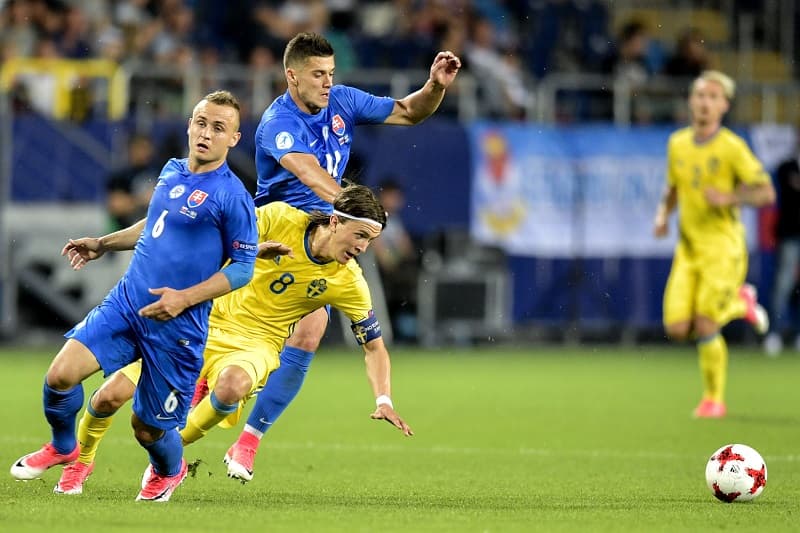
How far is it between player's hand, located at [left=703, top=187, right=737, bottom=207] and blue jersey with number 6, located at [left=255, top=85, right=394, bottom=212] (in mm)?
4608

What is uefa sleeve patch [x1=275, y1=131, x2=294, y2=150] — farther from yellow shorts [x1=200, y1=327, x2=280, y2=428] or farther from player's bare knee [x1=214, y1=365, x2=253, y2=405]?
player's bare knee [x1=214, y1=365, x2=253, y2=405]

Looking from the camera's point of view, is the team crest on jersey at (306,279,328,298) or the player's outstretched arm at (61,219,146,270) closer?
the player's outstretched arm at (61,219,146,270)

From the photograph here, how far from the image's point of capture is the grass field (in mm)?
7641

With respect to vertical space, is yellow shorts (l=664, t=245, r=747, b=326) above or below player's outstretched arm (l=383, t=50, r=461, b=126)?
below

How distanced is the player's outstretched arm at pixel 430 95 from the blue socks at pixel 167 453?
2741mm

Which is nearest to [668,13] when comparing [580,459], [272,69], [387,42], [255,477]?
[387,42]

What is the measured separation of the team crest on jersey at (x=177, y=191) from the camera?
25.9 ft

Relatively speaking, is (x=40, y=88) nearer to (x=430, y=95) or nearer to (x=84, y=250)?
(x=430, y=95)

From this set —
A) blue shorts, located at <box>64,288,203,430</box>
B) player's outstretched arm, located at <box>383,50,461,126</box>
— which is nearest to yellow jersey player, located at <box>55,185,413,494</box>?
blue shorts, located at <box>64,288,203,430</box>

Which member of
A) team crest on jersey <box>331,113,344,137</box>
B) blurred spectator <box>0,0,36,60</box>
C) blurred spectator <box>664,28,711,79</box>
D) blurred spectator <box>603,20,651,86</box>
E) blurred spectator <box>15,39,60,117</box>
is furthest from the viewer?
blurred spectator <box>664,28,711,79</box>

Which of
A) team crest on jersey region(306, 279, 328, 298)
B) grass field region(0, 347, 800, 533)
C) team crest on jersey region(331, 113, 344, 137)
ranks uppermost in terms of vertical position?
team crest on jersey region(331, 113, 344, 137)

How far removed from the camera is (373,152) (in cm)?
2031

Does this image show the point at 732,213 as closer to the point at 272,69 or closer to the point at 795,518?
the point at 795,518

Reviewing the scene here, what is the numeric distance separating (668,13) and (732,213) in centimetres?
1129
